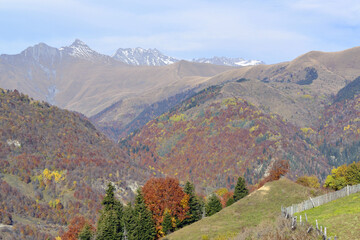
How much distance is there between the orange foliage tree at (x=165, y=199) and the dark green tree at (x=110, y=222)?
822 cm

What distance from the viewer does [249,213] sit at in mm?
79312

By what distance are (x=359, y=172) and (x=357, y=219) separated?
8032cm

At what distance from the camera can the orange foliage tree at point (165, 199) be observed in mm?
98375

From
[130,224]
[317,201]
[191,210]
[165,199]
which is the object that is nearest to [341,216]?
[317,201]

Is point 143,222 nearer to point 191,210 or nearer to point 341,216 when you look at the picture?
point 191,210

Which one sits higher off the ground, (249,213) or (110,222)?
(110,222)

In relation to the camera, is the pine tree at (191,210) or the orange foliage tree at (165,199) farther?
the pine tree at (191,210)

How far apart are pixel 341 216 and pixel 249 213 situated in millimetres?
35470

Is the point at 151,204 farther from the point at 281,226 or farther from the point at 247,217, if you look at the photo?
the point at 281,226

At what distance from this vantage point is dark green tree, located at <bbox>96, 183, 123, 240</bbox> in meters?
88.7

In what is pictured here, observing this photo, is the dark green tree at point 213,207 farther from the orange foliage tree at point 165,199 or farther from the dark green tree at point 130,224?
the dark green tree at point 130,224

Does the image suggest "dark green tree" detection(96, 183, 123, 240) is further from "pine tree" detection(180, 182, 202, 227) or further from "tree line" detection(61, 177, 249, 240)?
"pine tree" detection(180, 182, 202, 227)

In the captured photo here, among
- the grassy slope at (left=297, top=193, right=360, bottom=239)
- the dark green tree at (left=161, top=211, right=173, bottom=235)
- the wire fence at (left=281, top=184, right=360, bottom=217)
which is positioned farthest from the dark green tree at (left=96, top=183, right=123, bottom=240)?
the grassy slope at (left=297, top=193, right=360, bottom=239)

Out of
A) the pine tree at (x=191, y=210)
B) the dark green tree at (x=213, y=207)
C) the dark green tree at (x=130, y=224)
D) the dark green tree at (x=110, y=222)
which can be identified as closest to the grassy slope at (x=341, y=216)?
the dark green tree at (x=130, y=224)
